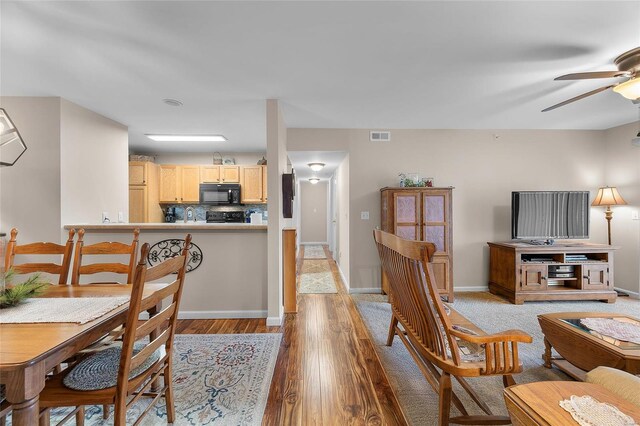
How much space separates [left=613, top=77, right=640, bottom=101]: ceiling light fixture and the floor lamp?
2.50 metres

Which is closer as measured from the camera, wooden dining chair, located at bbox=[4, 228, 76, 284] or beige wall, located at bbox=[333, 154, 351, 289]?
wooden dining chair, located at bbox=[4, 228, 76, 284]

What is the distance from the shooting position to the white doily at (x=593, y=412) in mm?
740

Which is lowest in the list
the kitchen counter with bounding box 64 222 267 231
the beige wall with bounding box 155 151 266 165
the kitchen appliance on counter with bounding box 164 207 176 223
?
the kitchen counter with bounding box 64 222 267 231

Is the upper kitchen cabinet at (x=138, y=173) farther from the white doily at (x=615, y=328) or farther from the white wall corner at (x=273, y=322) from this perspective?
the white doily at (x=615, y=328)

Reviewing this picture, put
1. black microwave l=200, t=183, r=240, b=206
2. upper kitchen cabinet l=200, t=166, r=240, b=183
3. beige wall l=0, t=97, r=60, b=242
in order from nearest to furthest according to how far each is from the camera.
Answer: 1. beige wall l=0, t=97, r=60, b=242
2. black microwave l=200, t=183, r=240, b=206
3. upper kitchen cabinet l=200, t=166, r=240, b=183

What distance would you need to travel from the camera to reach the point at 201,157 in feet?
18.4

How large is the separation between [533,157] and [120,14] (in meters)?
5.16

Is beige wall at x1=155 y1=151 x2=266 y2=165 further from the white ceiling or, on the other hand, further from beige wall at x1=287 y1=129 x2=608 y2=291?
the white ceiling

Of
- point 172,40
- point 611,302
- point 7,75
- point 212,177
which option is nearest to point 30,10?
point 172,40

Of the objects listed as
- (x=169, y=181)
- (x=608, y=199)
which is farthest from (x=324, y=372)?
(x=169, y=181)

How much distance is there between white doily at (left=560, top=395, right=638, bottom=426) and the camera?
740mm

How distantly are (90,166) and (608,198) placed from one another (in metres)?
6.85

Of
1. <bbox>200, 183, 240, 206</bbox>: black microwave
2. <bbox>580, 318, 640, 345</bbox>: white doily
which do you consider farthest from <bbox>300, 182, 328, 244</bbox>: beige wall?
<bbox>580, 318, 640, 345</bbox>: white doily

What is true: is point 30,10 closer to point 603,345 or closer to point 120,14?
point 120,14
